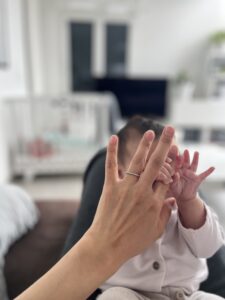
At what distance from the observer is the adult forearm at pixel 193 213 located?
68 centimetres

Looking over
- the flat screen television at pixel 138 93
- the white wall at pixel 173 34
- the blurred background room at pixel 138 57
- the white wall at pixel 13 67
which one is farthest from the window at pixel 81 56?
the white wall at pixel 13 67

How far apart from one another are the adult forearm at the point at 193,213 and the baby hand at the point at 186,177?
0.9 inches

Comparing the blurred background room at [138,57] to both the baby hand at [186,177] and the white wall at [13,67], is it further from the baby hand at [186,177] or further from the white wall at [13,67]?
the baby hand at [186,177]

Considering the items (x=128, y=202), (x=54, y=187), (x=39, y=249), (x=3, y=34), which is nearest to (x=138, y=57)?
(x=3, y=34)

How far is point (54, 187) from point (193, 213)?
211 cm

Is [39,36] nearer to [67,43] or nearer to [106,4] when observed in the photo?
[67,43]

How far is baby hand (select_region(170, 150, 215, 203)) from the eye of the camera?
633 millimetres

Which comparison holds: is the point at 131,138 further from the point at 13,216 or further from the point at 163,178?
the point at 13,216

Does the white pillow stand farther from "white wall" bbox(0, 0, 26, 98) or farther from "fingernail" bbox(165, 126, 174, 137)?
"white wall" bbox(0, 0, 26, 98)

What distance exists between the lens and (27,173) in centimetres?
276

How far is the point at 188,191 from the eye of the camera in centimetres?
66

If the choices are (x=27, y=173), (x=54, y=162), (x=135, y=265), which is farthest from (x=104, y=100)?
(x=135, y=265)

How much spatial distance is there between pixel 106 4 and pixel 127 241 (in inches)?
162

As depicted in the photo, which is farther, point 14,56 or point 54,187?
point 14,56
